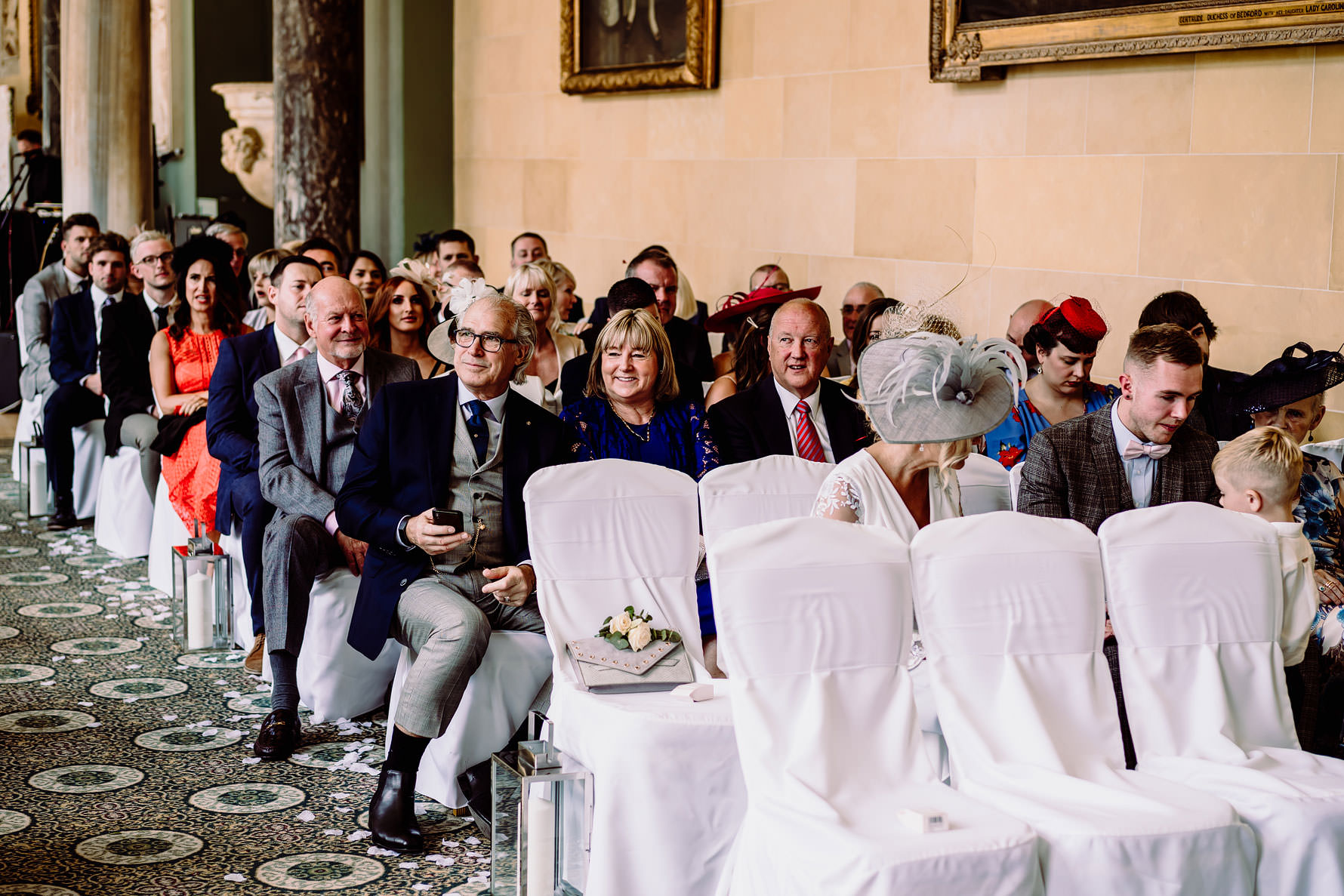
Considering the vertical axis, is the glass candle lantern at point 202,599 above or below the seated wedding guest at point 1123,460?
below

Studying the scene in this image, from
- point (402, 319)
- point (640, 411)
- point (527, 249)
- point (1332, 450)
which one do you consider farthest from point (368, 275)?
point (1332, 450)

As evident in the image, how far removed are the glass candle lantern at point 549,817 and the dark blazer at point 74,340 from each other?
5.68m

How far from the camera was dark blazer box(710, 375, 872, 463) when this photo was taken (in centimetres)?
495

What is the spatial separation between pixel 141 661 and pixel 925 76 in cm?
503

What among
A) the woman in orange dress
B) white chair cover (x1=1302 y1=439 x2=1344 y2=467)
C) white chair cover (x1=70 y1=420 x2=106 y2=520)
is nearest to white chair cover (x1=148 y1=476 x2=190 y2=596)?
the woman in orange dress

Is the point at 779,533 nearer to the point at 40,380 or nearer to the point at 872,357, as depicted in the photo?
the point at 872,357

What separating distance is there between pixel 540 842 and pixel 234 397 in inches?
120

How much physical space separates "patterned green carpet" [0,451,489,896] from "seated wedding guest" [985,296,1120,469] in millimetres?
2336

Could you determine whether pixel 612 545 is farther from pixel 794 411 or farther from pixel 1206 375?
pixel 1206 375

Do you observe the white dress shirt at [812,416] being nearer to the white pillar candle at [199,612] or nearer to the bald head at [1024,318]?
the bald head at [1024,318]

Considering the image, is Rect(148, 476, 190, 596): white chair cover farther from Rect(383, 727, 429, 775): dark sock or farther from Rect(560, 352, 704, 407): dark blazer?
Rect(383, 727, 429, 775): dark sock

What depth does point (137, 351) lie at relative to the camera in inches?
297

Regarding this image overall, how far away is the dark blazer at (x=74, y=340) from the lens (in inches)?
317

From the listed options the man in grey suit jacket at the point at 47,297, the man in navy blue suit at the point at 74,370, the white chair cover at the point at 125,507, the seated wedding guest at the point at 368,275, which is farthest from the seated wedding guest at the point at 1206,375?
the man in grey suit jacket at the point at 47,297
